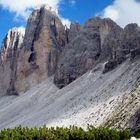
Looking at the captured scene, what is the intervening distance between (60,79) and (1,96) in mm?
38066

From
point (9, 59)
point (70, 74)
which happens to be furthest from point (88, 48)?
point (9, 59)

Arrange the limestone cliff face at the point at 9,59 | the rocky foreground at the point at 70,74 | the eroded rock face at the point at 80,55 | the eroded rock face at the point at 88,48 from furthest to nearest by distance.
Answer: the limestone cliff face at the point at 9,59
the eroded rock face at the point at 80,55
the eroded rock face at the point at 88,48
the rocky foreground at the point at 70,74

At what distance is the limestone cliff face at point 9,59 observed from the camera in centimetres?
16212

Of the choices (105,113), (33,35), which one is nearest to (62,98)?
(105,113)

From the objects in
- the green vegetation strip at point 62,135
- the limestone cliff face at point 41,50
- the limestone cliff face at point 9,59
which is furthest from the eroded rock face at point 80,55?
the green vegetation strip at point 62,135

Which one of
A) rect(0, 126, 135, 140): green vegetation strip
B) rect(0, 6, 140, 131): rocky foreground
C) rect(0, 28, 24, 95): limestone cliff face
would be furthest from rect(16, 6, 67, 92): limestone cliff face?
rect(0, 126, 135, 140): green vegetation strip

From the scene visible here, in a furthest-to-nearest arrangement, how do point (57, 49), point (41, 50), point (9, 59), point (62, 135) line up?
1. point (9, 59)
2. point (57, 49)
3. point (41, 50)
4. point (62, 135)

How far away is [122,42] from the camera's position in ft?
393

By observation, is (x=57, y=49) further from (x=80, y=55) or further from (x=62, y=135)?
(x=62, y=135)

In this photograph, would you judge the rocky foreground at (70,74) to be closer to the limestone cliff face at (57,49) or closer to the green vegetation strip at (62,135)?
the limestone cliff face at (57,49)

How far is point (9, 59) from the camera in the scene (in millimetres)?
168500

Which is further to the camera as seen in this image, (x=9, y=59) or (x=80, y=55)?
(x=9, y=59)

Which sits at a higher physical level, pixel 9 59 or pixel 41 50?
pixel 9 59

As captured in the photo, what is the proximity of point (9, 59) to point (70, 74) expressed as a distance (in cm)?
4524
